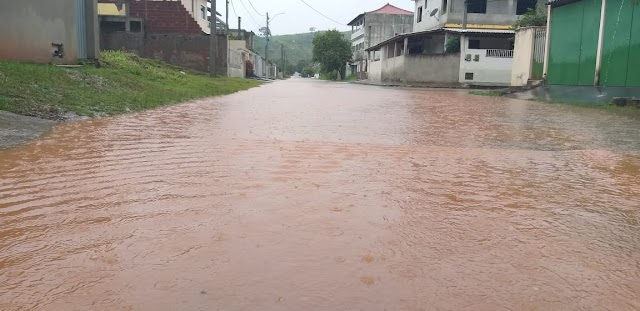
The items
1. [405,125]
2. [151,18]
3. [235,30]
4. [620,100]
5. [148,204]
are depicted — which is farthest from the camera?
[235,30]

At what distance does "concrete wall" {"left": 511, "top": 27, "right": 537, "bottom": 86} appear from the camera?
19.0m

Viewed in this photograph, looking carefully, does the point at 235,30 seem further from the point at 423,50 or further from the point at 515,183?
the point at 515,183

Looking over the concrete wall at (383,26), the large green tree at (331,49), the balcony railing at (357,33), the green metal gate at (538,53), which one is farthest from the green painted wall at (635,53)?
the balcony railing at (357,33)

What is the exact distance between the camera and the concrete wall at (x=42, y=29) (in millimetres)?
10117

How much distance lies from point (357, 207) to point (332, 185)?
1.95ft

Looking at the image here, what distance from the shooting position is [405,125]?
8.25m

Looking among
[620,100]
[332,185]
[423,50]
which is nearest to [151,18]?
[423,50]

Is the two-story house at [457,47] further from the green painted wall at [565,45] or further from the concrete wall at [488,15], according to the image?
the green painted wall at [565,45]

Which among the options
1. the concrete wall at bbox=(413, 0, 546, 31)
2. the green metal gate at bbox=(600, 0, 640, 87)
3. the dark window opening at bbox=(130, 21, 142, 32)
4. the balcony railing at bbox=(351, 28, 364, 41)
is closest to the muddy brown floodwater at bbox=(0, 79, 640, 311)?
the green metal gate at bbox=(600, 0, 640, 87)

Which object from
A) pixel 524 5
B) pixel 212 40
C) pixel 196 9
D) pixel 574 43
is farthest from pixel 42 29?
pixel 524 5

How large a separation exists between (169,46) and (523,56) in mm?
19327

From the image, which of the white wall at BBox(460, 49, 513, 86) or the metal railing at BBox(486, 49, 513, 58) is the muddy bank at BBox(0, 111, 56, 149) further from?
the metal railing at BBox(486, 49, 513, 58)

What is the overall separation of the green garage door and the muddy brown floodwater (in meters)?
10.2

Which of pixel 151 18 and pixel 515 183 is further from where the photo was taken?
pixel 151 18
